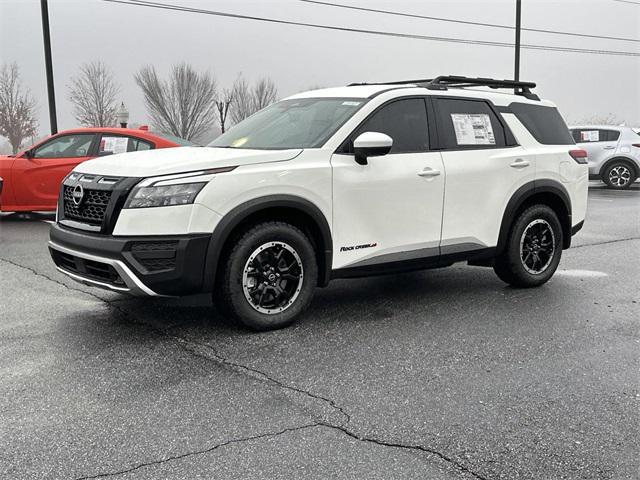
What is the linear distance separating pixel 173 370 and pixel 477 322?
240 centimetres

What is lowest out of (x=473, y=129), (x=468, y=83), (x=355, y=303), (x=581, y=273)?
(x=581, y=273)

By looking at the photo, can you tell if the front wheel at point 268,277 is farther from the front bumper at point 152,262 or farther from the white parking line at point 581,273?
the white parking line at point 581,273

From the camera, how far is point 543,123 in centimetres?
654

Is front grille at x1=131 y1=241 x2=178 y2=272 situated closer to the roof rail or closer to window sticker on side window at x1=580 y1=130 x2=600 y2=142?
the roof rail

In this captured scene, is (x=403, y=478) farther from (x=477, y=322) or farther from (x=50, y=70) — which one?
(x=50, y=70)

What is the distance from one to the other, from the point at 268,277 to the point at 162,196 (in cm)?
96

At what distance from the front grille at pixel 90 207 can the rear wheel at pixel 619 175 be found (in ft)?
57.0

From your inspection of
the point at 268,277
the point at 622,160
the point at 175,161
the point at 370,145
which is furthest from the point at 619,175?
the point at 175,161

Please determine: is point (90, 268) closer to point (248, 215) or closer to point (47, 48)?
point (248, 215)

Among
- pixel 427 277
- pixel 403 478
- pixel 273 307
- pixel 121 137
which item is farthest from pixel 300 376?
pixel 121 137

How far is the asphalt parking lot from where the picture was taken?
9.85 feet

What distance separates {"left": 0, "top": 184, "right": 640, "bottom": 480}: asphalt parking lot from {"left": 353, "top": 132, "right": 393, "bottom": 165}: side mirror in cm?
128

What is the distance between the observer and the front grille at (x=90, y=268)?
177 inches

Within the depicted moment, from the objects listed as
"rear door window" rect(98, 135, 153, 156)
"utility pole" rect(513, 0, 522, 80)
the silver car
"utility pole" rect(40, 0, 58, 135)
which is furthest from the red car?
"utility pole" rect(513, 0, 522, 80)
